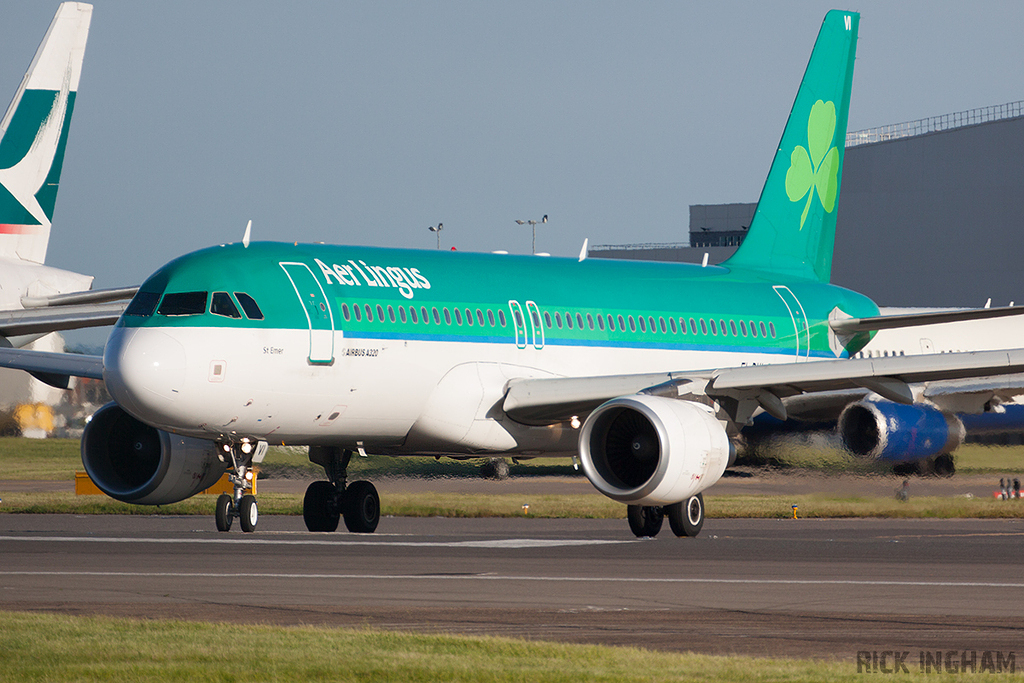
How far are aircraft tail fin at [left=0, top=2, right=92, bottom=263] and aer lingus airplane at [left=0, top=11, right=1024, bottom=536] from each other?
914cm

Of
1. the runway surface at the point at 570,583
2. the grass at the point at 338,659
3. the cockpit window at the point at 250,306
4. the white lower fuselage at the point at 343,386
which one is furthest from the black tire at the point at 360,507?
the grass at the point at 338,659

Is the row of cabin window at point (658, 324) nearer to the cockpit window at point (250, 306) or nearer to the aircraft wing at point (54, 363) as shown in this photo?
the cockpit window at point (250, 306)

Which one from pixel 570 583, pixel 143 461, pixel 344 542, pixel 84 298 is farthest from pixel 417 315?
pixel 84 298

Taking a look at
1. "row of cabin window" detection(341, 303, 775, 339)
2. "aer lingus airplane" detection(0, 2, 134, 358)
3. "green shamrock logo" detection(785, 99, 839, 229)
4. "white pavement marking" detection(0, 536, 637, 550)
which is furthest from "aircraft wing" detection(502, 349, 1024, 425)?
"aer lingus airplane" detection(0, 2, 134, 358)

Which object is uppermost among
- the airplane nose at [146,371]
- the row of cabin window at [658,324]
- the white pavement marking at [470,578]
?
the row of cabin window at [658,324]

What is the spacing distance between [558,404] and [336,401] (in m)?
3.35

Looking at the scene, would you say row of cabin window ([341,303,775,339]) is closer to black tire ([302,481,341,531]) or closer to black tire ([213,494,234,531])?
black tire ([213,494,234,531])

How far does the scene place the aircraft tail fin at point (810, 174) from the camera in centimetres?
3030

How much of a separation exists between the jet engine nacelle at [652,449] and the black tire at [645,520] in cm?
223

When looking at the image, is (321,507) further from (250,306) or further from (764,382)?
(764,382)

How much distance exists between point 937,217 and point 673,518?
50.4 metres

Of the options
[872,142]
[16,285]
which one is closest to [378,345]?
[16,285]

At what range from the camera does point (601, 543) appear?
22.1 m

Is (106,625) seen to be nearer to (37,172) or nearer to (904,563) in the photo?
(904,563)
